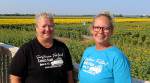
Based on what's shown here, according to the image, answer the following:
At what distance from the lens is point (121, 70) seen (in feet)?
9.93

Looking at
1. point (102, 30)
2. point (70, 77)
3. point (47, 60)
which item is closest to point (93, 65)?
point (102, 30)

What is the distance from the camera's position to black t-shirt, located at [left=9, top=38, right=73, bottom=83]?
3754 millimetres

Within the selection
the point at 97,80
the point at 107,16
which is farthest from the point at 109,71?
the point at 107,16

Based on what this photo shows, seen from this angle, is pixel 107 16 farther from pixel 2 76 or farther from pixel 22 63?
pixel 2 76

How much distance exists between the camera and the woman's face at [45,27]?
3.66 metres

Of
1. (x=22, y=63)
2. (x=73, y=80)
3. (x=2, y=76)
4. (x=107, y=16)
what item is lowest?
(x=2, y=76)

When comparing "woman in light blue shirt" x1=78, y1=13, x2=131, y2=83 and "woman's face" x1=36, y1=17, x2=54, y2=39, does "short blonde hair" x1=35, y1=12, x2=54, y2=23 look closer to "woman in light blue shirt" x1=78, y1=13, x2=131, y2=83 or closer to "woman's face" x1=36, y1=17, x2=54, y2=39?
"woman's face" x1=36, y1=17, x2=54, y2=39

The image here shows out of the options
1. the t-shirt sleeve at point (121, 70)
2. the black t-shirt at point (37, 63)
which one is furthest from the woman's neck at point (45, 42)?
the t-shirt sleeve at point (121, 70)

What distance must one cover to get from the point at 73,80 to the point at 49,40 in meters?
0.62

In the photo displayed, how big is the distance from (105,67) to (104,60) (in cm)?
6

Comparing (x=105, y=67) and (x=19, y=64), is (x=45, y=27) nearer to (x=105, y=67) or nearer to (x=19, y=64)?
(x=19, y=64)

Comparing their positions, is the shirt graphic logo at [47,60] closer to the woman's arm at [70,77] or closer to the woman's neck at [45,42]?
the woman's neck at [45,42]

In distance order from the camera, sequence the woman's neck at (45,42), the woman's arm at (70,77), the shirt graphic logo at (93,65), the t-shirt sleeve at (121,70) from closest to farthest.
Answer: the t-shirt sleeve at (121,70) → the shirt graphic logo at (93,65) → the woman's neck at (45,42) → the woman's arm at (70,77)

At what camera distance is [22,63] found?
3.74 metres
